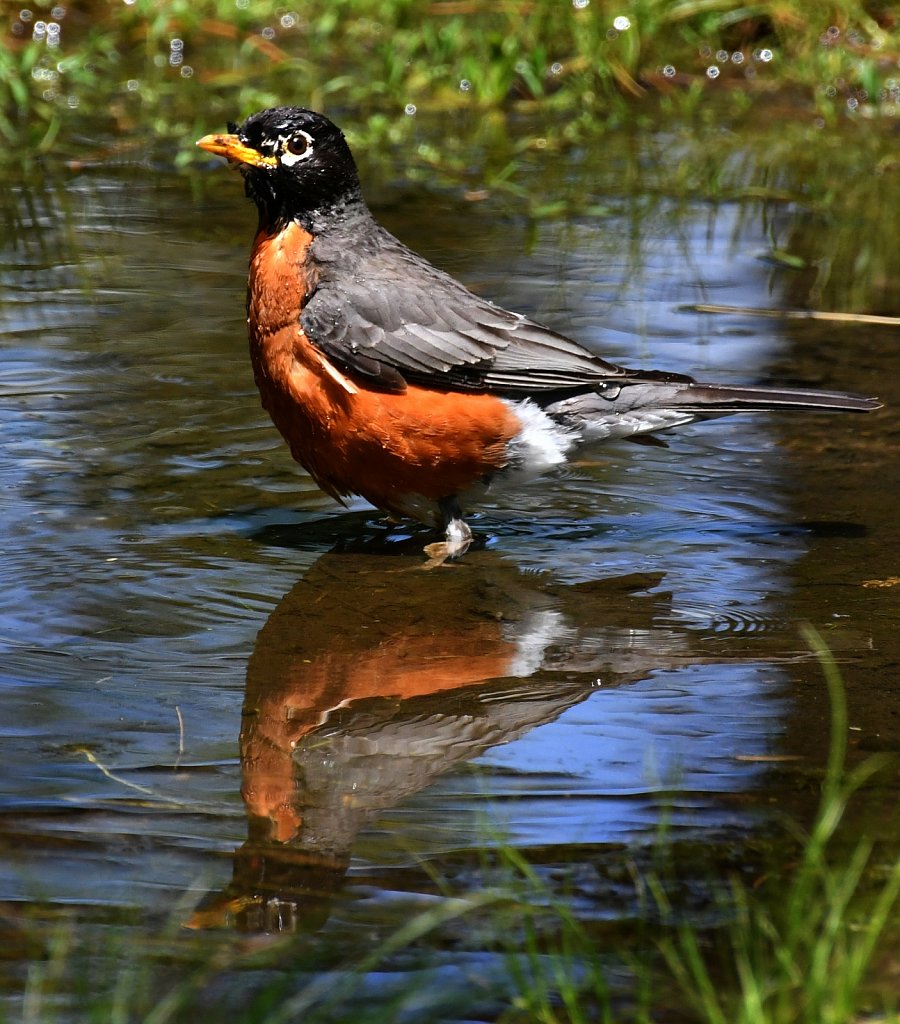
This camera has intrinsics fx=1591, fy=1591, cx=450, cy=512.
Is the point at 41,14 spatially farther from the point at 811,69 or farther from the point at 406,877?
the point at 406,877

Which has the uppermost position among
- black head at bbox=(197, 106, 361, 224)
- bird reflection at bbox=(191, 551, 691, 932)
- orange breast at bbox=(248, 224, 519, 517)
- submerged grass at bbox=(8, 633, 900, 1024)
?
black head at bbox=(197, 106, 361, 224)

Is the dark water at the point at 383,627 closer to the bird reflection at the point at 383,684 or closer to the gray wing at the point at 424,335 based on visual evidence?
the bird reflection at the point at 383,684

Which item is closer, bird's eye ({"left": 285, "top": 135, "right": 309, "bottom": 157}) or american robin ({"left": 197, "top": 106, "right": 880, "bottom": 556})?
american robin ({"left": 197, "top": 106, "right": 880, "bottom": 556})

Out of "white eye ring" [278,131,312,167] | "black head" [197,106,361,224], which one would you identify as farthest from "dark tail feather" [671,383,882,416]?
"white eye ring" [278,131,312,167]

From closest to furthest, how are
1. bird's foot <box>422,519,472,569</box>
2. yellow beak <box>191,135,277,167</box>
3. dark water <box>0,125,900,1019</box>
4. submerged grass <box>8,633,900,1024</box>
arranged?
submerged grass <box>8,633,900,1024</box>, dark water <box>0,125,900,1019</box>, bird's foot <box>422,519,472,569</box>, yellow beak <box>191,135,277,167</box>

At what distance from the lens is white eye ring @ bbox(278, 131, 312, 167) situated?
484 cm

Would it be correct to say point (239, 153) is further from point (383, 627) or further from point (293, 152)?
point (383, 627)

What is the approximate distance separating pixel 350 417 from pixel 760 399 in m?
1.30

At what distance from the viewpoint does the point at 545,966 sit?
7.99 feet

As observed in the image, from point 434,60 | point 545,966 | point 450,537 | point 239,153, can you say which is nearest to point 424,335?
point 450,537

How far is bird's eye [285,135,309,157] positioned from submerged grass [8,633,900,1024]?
9.22 ft

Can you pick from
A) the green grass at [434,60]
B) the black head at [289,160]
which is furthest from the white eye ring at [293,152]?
the green grass at [434,60]

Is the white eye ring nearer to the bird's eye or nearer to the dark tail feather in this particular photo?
the bird's eye

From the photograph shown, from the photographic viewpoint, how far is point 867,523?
474 cm
